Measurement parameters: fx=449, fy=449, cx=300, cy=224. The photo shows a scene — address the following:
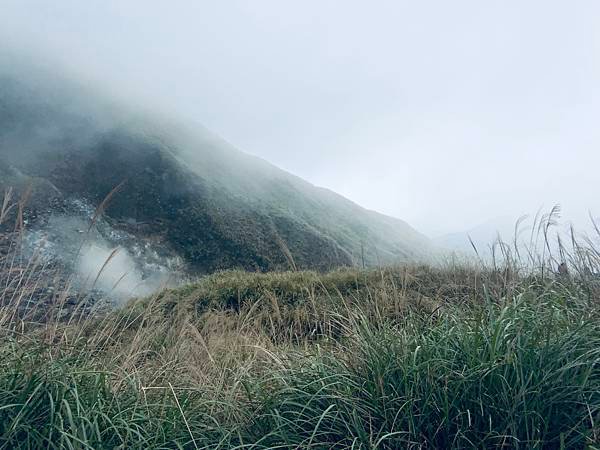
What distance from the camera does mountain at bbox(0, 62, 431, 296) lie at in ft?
119

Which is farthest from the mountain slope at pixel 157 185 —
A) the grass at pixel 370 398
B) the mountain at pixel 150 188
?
the grass at pixel 370 398

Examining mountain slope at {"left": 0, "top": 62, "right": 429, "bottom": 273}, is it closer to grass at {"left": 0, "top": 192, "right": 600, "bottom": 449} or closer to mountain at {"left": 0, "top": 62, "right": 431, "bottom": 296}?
mountain at {"left": 0, "top": 62, "right": 431, "bottom": 296}

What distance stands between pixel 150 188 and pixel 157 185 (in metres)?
0.73

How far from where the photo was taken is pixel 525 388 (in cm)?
181

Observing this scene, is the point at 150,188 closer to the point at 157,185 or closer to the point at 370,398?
the point at 157,185

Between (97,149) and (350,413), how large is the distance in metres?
51.4

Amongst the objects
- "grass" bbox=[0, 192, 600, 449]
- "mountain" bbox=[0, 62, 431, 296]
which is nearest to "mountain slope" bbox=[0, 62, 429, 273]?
"mountain" bbox=[0, 62, 431, 296]

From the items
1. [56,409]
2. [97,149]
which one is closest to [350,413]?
[56,409]

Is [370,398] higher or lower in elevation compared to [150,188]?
higher

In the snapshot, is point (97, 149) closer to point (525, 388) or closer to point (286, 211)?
point (286, 211)

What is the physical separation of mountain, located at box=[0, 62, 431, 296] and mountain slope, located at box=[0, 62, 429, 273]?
0.35ft

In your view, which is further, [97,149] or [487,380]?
[97,149]

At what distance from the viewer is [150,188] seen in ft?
144

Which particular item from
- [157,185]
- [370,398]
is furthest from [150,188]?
[370,398]
